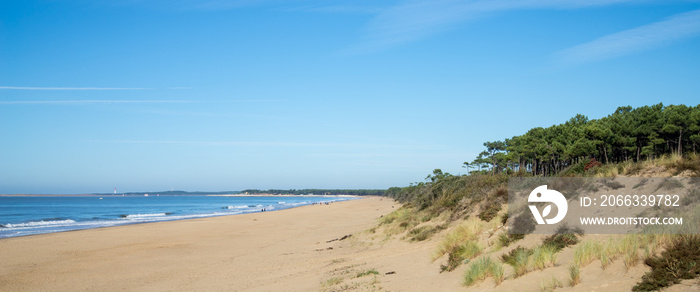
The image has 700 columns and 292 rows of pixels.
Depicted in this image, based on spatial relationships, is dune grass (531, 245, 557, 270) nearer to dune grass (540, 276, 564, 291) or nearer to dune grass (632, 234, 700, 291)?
dune grass (540, 276, 564, 291)

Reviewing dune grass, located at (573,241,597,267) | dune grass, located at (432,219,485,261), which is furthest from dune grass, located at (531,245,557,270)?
dune grass, located at (432,219,485,261)

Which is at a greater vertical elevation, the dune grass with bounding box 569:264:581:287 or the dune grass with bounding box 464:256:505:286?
the dune grass with bounding box 569:264:581:287

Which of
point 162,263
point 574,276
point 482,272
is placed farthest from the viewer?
point 162,263

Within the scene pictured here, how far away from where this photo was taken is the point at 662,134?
146 ft

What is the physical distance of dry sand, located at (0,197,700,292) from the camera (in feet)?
27.4

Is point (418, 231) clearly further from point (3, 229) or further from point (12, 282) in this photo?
point (3, 229)

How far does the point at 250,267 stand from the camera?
17062 mm

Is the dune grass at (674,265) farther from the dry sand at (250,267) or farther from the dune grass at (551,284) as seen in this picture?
the dune grass at (551,284)

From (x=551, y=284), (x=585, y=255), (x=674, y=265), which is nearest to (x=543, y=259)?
(x=585, y=255)

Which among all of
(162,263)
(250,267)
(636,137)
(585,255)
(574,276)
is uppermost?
(636,137)

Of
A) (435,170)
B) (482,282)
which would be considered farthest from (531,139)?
(482,282)

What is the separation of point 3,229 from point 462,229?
43155 millimetres

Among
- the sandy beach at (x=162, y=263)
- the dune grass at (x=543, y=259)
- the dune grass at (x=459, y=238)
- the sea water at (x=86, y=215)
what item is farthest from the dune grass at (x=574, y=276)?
the sea water at (x=86, y=215)

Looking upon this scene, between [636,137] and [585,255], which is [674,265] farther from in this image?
[636,137]
